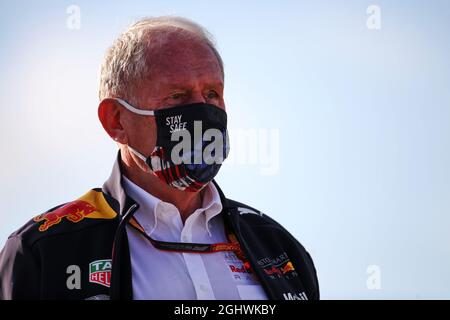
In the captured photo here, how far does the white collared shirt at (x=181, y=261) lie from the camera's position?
18.7ft

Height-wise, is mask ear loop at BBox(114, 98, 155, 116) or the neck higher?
mask ear loop at BBox(114, 98, 155, 116)

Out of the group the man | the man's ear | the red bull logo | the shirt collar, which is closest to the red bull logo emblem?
the man

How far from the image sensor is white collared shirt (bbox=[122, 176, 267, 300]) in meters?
5.71

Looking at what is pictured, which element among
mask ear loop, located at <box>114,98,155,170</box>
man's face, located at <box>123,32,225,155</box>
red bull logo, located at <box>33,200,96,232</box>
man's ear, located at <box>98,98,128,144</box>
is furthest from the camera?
man's ear, located at <box>98,98,128,144</box>

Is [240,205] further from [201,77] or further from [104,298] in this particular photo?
[104,298]

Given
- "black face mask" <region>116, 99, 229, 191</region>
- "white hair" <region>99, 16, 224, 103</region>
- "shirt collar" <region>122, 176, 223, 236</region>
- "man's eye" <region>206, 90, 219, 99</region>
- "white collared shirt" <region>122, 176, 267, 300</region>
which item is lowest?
"white collared shirt" <region>122, 176, 267, 300</region>

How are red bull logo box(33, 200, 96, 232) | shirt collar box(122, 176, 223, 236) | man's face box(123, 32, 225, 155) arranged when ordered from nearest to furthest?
red bull logo box(33, 200, 96, 232) → shirt collar box(122, 176, 223, 236) → man's face box(123, 32, 225, 155)

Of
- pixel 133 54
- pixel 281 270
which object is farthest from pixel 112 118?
pixel 281 270

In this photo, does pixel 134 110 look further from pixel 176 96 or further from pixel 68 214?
pixel 68 214

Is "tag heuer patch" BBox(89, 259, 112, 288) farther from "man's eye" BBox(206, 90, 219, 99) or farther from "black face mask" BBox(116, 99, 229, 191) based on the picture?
"man's eye" BBox(206, 90, 219, 99)
